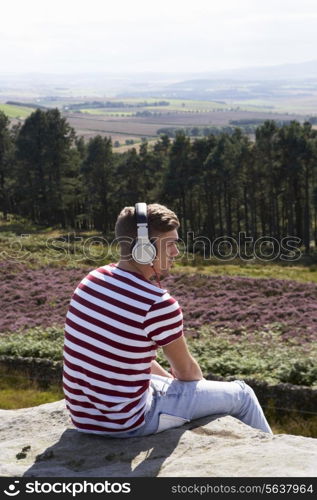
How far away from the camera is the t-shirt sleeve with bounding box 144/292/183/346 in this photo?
506 centimetres

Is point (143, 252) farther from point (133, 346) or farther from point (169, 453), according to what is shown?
point (169, 453)

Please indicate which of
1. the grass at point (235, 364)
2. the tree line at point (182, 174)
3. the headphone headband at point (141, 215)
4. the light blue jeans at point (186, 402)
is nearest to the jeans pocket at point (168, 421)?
the light blue jeans at point (186, 402)

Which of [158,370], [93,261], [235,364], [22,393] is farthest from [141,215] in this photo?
[93,261]

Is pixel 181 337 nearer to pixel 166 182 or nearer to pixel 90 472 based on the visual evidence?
pixel 90 472

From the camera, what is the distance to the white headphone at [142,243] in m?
5.09

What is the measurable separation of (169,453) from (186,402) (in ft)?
1.84

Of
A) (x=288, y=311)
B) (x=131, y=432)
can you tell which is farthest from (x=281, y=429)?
(x=288, y=311)

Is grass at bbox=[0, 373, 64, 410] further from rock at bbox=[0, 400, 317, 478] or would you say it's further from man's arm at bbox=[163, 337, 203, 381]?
man's arm at bbox=[163, 337, 203, 381]

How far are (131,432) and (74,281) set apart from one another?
25124mm

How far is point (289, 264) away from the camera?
53781mm

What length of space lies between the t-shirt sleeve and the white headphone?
1.17ft

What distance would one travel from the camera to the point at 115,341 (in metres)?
5.17

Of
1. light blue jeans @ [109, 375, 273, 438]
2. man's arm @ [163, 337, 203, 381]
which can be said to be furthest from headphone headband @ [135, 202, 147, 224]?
light blue jeans @ [109, 375, 273, 438]

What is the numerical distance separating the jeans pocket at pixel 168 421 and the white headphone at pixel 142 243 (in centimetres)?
147
